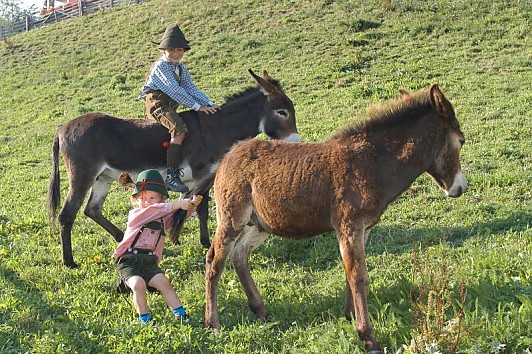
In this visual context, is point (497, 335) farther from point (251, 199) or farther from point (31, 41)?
point (31, 41)

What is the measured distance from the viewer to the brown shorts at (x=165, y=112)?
23.3ft

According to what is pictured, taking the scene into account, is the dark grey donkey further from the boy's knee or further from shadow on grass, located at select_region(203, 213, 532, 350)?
the boy's knee

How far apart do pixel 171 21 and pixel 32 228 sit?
20.2 m

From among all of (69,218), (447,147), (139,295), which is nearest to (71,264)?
(69,218)

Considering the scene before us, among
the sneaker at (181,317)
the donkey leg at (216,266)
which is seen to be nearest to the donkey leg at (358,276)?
the donkey leg at (216,266)

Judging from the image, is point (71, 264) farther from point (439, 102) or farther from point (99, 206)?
point (439, 102)

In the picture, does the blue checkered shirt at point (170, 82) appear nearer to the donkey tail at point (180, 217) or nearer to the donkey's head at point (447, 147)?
the donkey tail at point (180, 217)

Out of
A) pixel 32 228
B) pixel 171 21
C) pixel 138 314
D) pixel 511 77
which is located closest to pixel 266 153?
pixel 138 314

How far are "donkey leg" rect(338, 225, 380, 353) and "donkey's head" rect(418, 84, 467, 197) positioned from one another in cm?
89

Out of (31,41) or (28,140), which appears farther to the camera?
(31,41)

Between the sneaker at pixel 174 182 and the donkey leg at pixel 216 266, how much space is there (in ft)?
7.61

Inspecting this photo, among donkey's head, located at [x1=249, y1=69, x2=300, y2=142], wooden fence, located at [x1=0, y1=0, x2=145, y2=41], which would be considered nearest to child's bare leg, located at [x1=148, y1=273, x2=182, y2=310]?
donkey's head, located at [x1=249, y1=69, x2=300, y2=142]

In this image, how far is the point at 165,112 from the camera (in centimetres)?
718

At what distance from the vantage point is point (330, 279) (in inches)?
215
